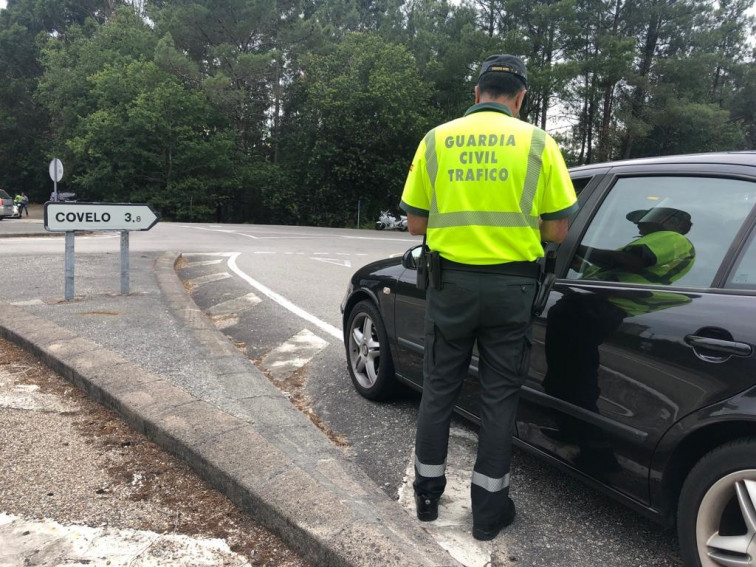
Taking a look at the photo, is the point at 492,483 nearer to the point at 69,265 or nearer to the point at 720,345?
the point at 720,345

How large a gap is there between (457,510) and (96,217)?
17.6 feet

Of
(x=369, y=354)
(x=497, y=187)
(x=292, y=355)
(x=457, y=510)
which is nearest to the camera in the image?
(x=497, y=187)

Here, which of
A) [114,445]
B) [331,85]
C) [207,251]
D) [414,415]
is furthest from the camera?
[331,85]

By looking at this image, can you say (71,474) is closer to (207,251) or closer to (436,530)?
(436,530)

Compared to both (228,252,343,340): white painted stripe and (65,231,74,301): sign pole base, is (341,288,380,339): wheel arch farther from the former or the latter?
(65,231,74,301): sign pole base

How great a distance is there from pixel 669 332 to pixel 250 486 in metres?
1.81

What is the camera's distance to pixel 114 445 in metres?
3.17

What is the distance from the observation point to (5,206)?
27188 millimetres

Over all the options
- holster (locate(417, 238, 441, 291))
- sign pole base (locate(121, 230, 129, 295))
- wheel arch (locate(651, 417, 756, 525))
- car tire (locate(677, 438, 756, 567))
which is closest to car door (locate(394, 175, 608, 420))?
holster (locate(417, 238, 441, 291))

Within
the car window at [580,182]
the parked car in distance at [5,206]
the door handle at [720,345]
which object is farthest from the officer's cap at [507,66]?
the parked car in distance at [5,206]

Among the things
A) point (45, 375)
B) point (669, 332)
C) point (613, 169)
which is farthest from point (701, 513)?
point (45, 375)

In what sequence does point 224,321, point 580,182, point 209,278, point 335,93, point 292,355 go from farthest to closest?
1. point 335,93
2. point 209,278
3. point 224,321
4. point 292,355
5. point 580,182

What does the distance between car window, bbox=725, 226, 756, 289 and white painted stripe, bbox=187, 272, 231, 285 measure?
8514mm

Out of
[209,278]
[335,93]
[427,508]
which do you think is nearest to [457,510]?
[427,508]
